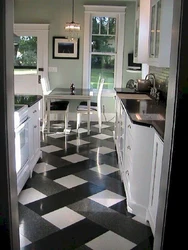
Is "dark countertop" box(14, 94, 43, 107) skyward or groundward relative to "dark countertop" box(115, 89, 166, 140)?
skyward

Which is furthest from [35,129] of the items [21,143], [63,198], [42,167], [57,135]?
[57,135]

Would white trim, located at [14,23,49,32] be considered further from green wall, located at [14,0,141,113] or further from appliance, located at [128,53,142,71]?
appliance, located at [128,53,142,71]

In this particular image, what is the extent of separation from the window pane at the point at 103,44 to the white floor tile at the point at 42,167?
135 inches

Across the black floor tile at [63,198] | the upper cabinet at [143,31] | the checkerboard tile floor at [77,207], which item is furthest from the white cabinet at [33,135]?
the upper cabinet at [143,31]

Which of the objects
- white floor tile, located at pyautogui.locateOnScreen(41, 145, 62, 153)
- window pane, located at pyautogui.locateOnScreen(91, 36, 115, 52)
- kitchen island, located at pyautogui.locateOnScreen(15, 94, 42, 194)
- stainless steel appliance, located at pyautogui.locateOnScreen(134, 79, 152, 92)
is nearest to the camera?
kitchen island, located at pyautogui.locateOnScreen(15, 94, 42, 194)

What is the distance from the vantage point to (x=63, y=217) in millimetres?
2639

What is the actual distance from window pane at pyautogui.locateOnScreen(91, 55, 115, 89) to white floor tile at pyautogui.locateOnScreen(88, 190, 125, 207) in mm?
3930

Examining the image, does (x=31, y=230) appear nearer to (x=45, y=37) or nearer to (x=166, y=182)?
(x=166, y=182)

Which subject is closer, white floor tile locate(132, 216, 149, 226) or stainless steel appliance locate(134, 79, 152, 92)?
→ white floor tile locate(132, 216, 149, 226)

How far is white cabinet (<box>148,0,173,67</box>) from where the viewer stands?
3.22 m

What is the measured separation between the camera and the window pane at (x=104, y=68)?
665 centimetres

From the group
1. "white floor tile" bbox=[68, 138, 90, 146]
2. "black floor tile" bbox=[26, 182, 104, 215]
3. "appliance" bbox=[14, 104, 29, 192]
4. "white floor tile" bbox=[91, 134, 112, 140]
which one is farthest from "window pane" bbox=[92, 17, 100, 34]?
"black floor tile" bbox=[26, 182, 104, 215]

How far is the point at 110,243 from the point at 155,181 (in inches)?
22.8
